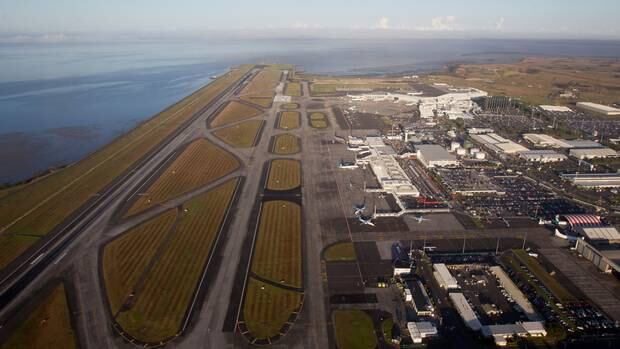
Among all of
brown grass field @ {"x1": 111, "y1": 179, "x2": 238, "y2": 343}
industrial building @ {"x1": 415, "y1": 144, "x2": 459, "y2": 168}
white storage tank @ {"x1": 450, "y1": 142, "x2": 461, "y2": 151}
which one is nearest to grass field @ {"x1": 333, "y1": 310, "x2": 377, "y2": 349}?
brown grass field @ {"x1": 111, "y1": 179, "x2": 238, "y2": 343}

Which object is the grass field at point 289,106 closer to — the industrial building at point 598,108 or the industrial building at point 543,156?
the industrial building at point 543,156

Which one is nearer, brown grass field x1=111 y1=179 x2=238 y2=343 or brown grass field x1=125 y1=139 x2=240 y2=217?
brown grass field x1=111 y1=179 x2=238 y2=343

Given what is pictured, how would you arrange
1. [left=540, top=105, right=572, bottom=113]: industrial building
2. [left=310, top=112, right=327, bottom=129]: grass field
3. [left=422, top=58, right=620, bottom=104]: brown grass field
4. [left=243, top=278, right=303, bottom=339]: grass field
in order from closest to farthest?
1. [left=243, top=278, right=303, bottom=339]: grass field
2. [left=310, top=112, right=327, bottom=129]: grass field
3. [left=540, top=105, right=572, bottom=113]: industrial building
4. [left=422, top=58, right=620, bottom=104]: brown grass field

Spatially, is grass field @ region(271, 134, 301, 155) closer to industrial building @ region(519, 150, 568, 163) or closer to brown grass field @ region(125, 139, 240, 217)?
brown grass field @ region(125, 139, 240, 217)

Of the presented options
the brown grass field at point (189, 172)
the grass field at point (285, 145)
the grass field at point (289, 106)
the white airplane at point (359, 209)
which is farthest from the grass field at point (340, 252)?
the grass field at point (289, 106)

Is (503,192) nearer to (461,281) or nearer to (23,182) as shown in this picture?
(461,281)

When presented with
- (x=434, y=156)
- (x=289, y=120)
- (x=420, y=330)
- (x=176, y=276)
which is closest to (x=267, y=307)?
(x=176, y=276)

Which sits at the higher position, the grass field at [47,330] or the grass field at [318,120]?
the grass field at [318,120]
